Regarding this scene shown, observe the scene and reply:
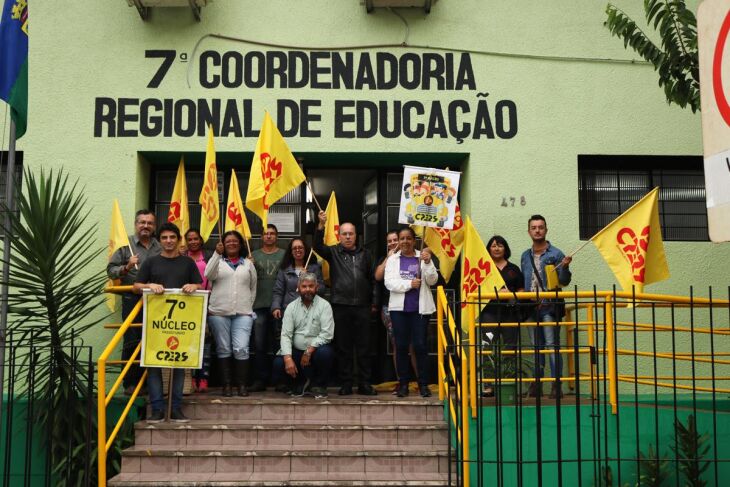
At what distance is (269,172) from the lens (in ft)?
31.6

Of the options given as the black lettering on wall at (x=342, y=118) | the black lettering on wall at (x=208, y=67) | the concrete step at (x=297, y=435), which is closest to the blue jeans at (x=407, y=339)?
the concrete step at (x=297, y=435)

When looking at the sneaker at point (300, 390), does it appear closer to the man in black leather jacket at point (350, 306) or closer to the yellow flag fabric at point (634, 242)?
the man in black leather jacket at point (350, 306)

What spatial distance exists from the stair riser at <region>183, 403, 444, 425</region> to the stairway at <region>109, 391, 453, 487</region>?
10 mm

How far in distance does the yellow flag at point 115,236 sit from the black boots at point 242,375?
69.4 inches

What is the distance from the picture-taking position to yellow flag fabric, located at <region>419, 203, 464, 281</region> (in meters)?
10.3

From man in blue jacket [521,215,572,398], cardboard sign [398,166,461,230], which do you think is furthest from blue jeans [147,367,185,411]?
man in blue jacket [521,215,572,398]

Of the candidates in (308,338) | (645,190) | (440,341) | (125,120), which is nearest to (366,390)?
(308,338)

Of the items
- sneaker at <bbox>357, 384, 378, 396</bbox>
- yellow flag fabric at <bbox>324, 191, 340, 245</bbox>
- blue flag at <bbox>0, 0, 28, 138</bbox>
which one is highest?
blue flag at <bbox>0, 0, 28, 138</bbox>

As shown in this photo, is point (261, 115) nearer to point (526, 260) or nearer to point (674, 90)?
point (526, 260)

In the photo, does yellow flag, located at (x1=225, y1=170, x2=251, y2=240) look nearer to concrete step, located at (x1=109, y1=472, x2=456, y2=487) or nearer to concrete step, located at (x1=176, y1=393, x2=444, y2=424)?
concrete step, located at (x1=176, y1=393, x2=444, y2=424)

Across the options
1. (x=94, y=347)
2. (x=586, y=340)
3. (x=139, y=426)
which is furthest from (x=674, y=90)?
(x=94, y=347)

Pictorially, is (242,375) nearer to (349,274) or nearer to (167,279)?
(167,279)

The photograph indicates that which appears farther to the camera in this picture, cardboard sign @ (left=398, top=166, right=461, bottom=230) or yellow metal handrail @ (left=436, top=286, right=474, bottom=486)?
cardboard sign @ (left=398, top=166, right=461, bottom=230)

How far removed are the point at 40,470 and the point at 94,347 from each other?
1721 millimetres
